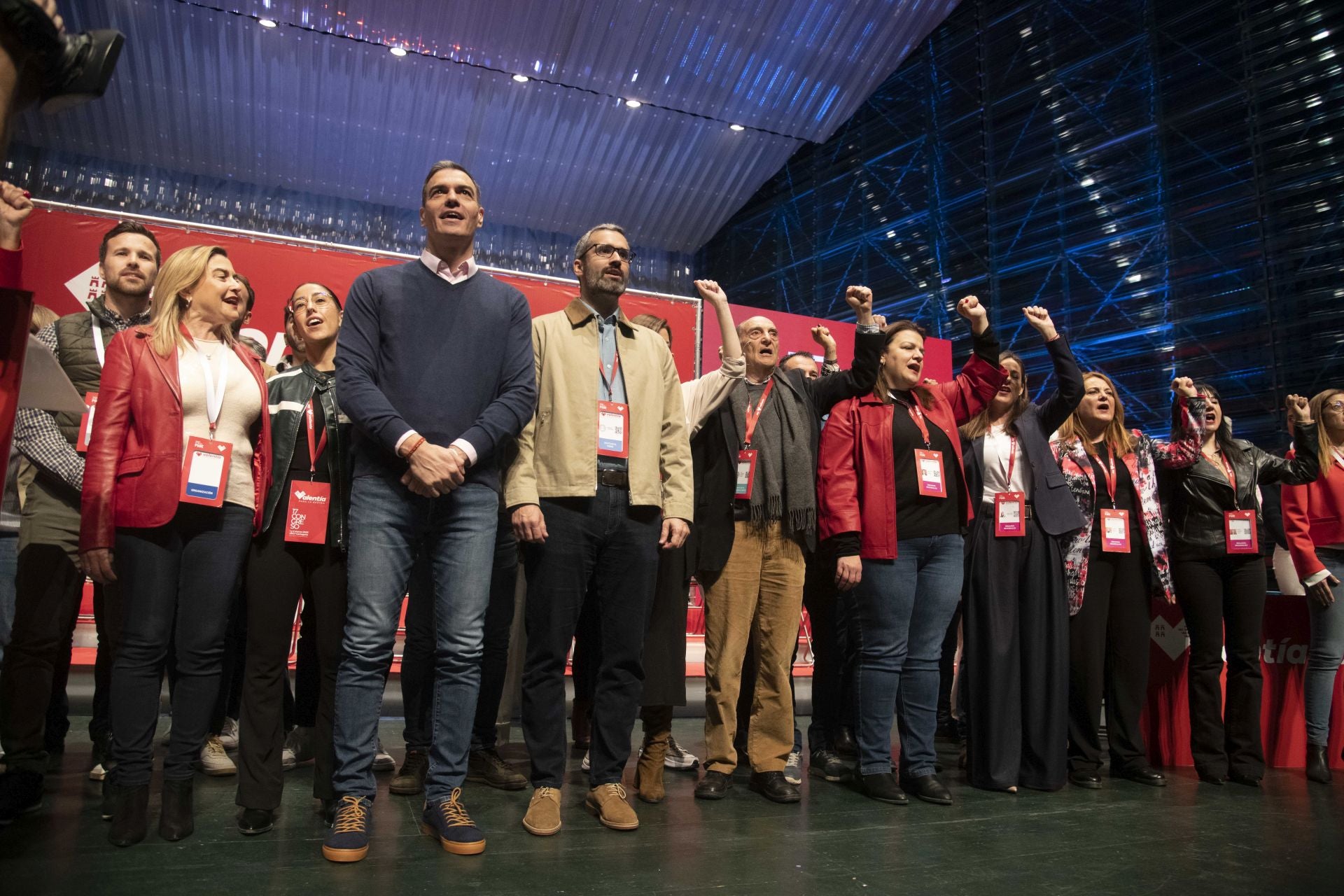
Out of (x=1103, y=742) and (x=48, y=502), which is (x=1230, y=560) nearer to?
(x=1103, y=742)

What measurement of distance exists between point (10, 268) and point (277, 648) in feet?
4.17

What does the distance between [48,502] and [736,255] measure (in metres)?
8.94

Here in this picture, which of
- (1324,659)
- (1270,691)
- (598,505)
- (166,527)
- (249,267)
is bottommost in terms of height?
(1270,691)

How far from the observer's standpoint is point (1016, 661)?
3178mm

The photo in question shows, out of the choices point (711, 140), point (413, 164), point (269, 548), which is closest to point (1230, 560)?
point (269, 548)

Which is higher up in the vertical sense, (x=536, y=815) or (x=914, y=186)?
(x=914, y=186)

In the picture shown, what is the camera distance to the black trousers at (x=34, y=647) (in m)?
2.35

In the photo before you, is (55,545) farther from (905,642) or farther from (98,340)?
(905,642)

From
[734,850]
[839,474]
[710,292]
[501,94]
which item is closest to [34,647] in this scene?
[734,850]

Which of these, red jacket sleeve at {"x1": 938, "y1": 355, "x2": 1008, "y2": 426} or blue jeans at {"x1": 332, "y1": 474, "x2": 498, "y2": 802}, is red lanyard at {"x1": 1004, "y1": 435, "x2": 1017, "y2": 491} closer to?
red jacket sleeve at {"x1": 938, "y1": 355, "x2": 1008, "y2": 426}

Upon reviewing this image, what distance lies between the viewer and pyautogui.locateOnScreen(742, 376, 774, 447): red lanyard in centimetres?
300

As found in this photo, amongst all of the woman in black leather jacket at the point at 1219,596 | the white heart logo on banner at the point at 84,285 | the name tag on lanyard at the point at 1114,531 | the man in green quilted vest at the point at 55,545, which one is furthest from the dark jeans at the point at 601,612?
the white heart logo on banner at the point at 84,285

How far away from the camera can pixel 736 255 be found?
425 inches

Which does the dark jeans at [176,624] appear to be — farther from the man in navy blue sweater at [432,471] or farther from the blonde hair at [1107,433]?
the blonde hair at [1107,433]
